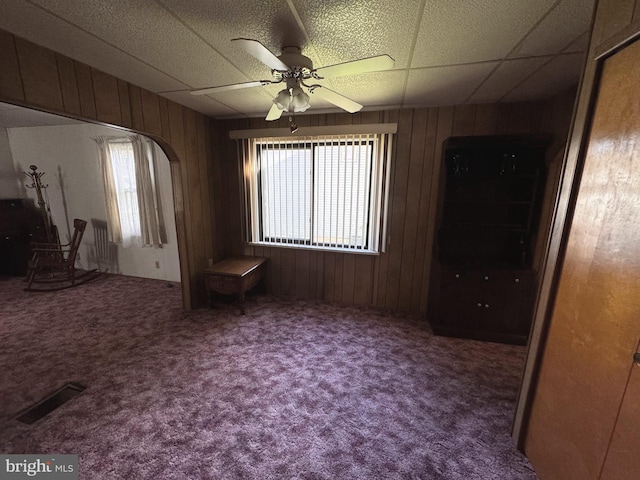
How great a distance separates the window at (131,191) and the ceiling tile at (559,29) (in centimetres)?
434

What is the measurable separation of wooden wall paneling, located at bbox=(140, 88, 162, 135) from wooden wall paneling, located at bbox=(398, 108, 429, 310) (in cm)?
266

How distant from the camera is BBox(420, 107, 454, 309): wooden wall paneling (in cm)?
A: 278

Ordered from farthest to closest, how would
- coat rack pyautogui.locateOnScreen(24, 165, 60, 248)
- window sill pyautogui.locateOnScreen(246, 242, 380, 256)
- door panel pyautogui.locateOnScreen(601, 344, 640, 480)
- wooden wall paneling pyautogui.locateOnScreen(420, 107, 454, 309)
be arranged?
1. coat rack pyautogui.locateOnScreen(24, 165, 60, 248)
2. window sill pyautogui.locateOnScreen(246, 242, 380, 256)
3. wooden wall paneling pyautogui.locateOnScreen(420, 107, 454, 309)
4. door panel pyautogui.locateOnScreen(601, 344, 640, 480)

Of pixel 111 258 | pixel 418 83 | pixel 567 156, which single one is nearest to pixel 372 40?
pixel 418 83

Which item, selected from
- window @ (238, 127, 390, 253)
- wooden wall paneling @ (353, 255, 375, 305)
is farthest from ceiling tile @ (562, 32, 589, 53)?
wooden wall paneling @ (353, 255, 375, 305)

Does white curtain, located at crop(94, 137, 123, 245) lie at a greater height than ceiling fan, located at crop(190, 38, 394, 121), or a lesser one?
lesser

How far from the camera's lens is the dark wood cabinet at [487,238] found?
2.47 metres

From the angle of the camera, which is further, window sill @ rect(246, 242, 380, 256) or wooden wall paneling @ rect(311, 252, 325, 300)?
wooden wall paneling @ rect(311, 252, 325, 300)

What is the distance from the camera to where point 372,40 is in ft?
5.11

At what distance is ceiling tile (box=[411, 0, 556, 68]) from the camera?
125cm

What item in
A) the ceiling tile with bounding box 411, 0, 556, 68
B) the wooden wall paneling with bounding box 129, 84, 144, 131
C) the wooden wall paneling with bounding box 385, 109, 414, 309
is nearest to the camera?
the ceiling tile with bounding box 411, 0, 556, 68

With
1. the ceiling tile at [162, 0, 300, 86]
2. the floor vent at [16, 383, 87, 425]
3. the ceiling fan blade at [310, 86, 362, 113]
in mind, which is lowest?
the floor vent at [16, 383, 87, 425]

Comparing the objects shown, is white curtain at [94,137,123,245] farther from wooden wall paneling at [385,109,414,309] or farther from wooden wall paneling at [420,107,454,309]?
wooden wall paneling at [420,107,454,309]

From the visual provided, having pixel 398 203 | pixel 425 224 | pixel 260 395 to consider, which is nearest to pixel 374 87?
pixel 398 203
